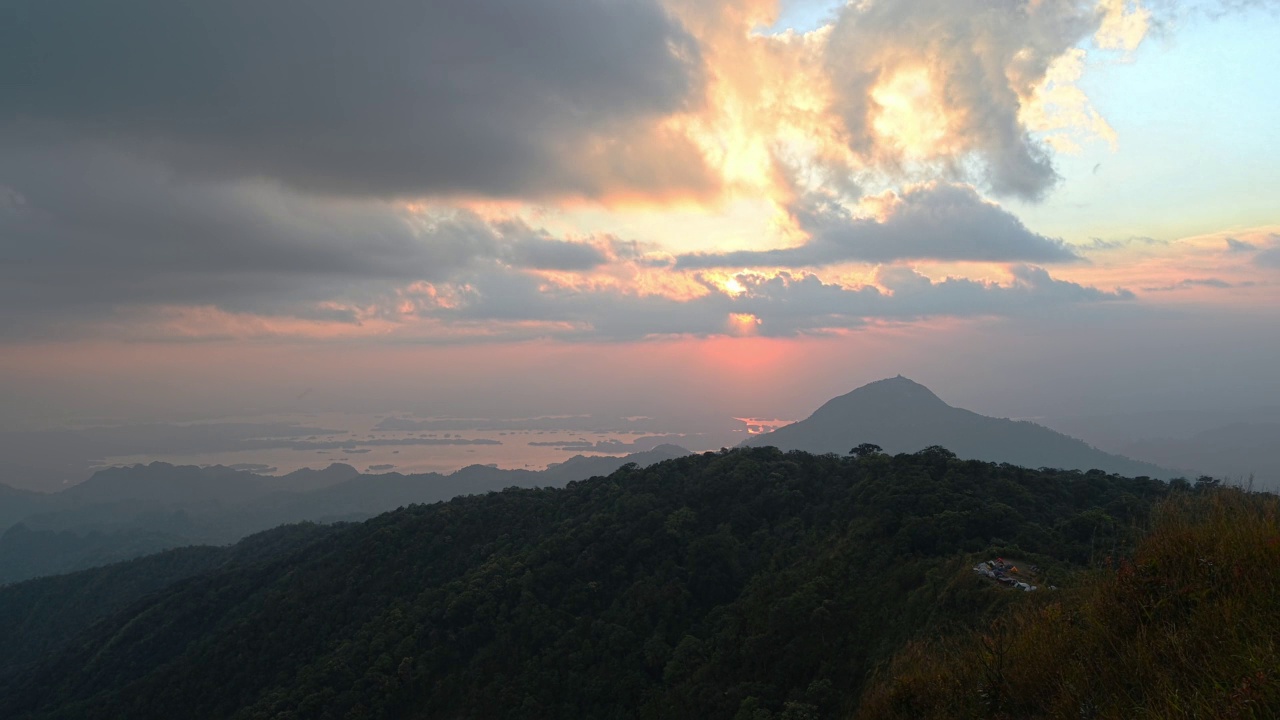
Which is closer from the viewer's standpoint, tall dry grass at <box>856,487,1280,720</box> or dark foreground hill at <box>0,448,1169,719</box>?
tall dry grass at <box>856,487,1280,720</box>

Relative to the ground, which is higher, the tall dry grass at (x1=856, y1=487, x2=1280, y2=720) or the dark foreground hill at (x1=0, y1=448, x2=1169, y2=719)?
the tall dry grass at (x1=856, y1=487, x2=1280, y2=720)

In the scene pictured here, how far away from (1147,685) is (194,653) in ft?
232

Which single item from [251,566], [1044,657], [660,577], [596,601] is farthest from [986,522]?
[251,566]

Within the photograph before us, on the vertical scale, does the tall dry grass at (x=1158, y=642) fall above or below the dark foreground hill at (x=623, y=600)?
above

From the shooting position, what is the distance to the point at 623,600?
1775 inches

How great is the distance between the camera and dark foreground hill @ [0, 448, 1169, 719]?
3288 cm

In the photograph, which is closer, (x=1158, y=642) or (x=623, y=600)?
(x=1158, y=642)

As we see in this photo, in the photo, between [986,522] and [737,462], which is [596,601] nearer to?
[737,462]

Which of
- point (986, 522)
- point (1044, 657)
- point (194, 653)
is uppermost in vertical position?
point (1044, 657)

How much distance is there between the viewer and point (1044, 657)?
29.1 ft

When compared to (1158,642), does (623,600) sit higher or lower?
lower

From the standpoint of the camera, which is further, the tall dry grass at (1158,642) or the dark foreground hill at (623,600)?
the dark foreground hill at (623,600)

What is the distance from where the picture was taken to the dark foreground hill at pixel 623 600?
32.9m

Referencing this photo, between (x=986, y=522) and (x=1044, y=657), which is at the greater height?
(x=1044, y=657)
